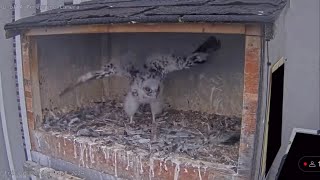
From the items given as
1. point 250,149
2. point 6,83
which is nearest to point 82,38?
point 6,83

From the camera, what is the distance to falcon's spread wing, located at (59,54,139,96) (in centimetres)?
228

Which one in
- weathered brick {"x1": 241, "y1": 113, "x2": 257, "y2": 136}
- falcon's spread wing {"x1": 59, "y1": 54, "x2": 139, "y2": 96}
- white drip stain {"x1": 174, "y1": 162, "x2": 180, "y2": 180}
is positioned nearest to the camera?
weathered brick {"x1": 241, "y1": 113, "x2": 257, "y2": 136}

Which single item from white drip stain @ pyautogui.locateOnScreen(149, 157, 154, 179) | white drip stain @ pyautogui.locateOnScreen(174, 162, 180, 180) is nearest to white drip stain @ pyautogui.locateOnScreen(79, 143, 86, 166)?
white drip stain @ pyautogui.locateOnScreen(149, 157, 154, 179)

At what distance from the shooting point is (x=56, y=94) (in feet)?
7.66

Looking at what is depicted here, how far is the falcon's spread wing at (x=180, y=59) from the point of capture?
218 cm

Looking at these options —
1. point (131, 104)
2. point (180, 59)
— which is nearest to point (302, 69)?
point (180, 59)

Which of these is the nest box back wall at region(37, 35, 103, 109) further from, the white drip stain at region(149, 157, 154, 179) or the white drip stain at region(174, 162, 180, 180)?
the white drip stain at region(174, 162, 180, 180)

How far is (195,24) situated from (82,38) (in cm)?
142

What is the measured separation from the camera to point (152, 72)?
2158 mm

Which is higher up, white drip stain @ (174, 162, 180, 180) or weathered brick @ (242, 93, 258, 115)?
weathered brick @ (242, 93, 258, 115)

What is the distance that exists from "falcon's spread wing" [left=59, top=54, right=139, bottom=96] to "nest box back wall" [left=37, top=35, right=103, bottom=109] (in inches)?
1.5

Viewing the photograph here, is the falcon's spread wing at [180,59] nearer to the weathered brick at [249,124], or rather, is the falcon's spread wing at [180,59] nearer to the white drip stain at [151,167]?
the white drip stain at [151,167]

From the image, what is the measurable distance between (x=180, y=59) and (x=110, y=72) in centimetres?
48

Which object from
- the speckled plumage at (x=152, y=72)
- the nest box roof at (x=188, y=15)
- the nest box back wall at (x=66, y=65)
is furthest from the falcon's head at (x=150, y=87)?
the nest box back wall at (x=66, y=65)
